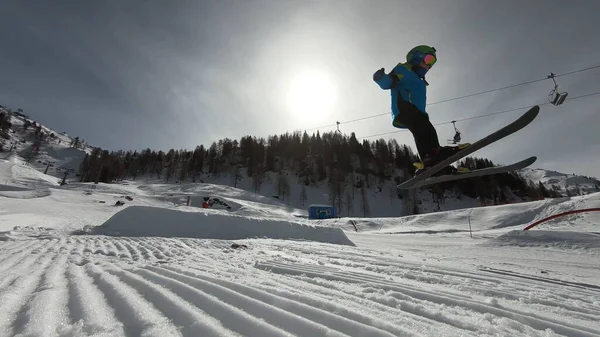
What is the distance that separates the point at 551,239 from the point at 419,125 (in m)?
7.43

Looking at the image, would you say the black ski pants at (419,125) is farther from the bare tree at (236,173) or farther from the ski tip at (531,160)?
the bare tree at (236,173)

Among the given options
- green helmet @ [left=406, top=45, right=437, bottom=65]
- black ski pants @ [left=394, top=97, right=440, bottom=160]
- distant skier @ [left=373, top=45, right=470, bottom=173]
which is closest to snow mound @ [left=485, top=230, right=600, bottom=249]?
distant skier @ [left=373, top=45, right=470, bottom=173]

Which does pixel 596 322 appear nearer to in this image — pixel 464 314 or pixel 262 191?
pixel 464 314

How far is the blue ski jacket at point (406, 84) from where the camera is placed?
15.6ft

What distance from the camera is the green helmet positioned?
4.69m

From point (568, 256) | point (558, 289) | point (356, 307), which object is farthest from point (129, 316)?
point (568, 256)

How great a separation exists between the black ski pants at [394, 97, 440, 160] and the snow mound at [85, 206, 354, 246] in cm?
639

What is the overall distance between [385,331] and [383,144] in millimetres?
96340

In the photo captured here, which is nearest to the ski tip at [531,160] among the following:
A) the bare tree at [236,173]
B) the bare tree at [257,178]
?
the bare tree at [257,178]

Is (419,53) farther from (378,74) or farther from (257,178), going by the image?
(257,178)

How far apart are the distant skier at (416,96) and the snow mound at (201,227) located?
6389 millimetres

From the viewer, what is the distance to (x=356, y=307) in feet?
6.76

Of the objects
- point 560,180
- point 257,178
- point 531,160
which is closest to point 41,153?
point 257,178

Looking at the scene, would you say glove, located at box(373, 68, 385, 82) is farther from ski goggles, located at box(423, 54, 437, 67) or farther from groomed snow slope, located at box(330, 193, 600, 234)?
groomed snow slope, located at box(330, 193, 600, 234)
